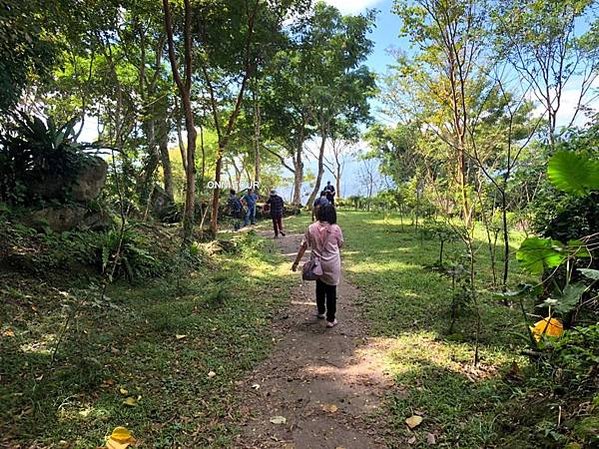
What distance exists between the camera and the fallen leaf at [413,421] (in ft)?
10.7

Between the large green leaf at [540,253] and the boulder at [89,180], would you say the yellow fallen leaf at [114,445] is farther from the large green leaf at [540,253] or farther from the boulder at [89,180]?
the boulder at [89,180]

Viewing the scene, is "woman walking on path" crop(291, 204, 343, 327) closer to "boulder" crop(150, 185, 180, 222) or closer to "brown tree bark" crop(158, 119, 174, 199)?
"brown tree bark" crop(158, 119, 174, 199)

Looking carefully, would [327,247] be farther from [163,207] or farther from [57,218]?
[163,207]

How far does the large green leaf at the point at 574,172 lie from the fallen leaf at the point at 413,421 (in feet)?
6.69

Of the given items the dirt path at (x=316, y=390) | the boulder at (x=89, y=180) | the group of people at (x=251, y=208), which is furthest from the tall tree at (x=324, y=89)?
the dirt path at (x=316, y=390)

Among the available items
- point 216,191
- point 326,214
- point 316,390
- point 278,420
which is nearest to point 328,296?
point 326,214

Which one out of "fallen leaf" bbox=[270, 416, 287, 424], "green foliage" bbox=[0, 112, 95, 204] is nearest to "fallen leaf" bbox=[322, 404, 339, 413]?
"fallen leaf" bbox=[270, 416, 287, 424]

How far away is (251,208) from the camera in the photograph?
53.0ft

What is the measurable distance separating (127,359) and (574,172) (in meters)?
4.05

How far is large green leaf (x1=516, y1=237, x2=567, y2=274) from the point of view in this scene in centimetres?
234

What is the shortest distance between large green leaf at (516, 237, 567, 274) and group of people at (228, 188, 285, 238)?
34.3 ft

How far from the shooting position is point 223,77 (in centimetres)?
1318

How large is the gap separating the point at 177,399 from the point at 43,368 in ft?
4.15

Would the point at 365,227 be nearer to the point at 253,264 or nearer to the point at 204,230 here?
the point at 204,230
